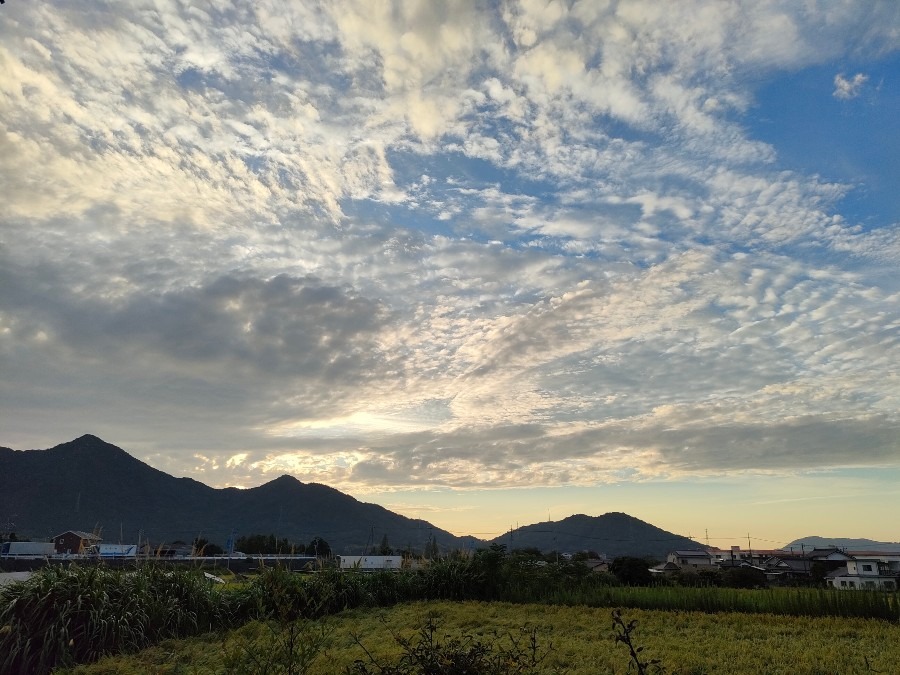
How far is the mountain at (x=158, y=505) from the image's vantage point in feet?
344

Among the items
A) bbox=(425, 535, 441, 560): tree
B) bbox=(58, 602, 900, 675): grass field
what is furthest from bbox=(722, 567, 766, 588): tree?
bbox=(58, 602, 900, 675): grass field

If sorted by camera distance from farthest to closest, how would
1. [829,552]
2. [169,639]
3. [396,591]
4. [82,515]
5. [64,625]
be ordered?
[82,515] < [829,552] < [396,591] < [169,639] < [64,625]

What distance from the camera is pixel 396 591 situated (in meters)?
13.8

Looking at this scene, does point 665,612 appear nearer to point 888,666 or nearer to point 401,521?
point 888,666

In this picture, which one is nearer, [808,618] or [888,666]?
[888,666]

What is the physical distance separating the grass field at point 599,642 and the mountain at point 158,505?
8422 centimetres

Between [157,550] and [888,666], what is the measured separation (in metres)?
10.8

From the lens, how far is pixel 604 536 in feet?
527

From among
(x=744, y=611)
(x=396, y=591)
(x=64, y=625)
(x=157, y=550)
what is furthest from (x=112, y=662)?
(x=744, y=611)

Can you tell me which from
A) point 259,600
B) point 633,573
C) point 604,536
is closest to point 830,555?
point 633,573

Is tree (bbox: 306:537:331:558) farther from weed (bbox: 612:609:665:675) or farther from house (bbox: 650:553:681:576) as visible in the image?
weed (bbox: 612:609:665:675)

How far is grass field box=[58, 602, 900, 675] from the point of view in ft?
21.3

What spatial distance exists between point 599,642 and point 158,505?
439ft

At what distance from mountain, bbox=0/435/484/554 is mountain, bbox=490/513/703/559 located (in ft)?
77.7
